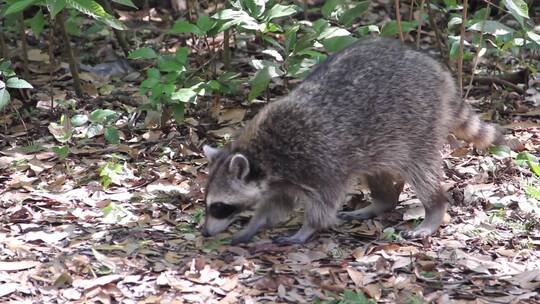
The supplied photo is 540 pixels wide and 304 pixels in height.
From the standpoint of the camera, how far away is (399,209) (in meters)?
6.30

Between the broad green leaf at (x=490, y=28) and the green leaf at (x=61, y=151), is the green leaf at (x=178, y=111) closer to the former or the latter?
the green leaf at (x=61, y=151)

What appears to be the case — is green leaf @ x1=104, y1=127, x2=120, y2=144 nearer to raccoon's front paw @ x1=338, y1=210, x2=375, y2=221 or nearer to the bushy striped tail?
raccoon's front paw @ x1=338, y1=210, x2=375, y2=221

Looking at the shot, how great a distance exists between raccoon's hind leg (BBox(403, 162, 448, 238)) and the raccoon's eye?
1153 millimetres

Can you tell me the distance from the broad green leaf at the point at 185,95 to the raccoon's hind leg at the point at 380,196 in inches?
56.1

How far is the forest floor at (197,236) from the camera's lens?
498cm

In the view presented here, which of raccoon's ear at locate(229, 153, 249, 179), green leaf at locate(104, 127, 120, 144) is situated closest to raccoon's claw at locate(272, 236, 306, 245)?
raccoon's ear at locate(229, 153, 249, 179)

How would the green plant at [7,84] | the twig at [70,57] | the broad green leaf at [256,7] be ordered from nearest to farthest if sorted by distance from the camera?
the green plant at [7,84] → the broad green leaf at [256,7] → the twig at [70,57]

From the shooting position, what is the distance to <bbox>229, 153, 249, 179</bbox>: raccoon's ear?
5668 millimetres

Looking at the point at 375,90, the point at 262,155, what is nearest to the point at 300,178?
the point at 262,155

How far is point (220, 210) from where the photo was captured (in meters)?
5.74

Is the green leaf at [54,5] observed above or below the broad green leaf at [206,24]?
above

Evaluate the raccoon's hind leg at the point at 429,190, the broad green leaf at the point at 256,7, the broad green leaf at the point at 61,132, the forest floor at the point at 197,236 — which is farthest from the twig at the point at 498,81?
the broad green leaf at the point at 61,132

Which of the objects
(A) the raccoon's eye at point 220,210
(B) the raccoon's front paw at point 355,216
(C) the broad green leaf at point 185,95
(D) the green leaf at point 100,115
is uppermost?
(C) the broad green leaf at point 185,95

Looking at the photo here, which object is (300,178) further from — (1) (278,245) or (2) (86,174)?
(2) (86,174)
